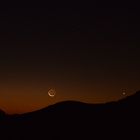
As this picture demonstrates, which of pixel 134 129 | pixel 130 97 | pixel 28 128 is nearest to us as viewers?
pixel 134 129

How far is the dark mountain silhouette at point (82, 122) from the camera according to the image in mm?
109875

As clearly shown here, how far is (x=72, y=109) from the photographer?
172 meters

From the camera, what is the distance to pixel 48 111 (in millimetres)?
179625

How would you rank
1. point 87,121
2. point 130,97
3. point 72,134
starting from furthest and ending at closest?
point 130,97, point 87,121, point 72,134

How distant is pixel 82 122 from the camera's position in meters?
132

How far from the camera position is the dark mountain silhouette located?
110 metres

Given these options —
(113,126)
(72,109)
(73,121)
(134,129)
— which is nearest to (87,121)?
(73,121)

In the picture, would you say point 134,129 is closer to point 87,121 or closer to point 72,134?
point 72,134

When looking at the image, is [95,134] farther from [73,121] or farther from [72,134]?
[73,121]

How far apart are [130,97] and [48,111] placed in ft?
133

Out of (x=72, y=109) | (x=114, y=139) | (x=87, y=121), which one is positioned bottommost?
(x=114, y=139)

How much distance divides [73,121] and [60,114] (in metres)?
27.7

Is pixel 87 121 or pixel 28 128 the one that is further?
pixel 28 128

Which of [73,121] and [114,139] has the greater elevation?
[73,121]
